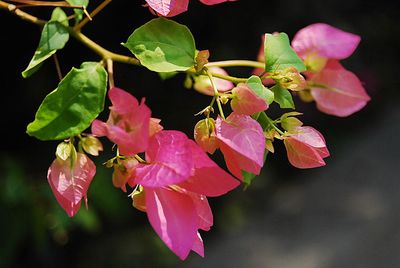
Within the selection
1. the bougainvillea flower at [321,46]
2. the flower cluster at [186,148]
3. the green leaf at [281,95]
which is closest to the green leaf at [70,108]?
the flower cluster at [186,148]

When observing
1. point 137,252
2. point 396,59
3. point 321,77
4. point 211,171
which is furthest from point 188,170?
point 396,59

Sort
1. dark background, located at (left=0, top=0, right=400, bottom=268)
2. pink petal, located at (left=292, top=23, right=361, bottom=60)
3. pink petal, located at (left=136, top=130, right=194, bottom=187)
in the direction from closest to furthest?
1. pink petal, located at (left=136, top=130, right=194, bottom=187)
2. pink petal, located at (left=292, top=23, right=361, bottom=60)
3. dark background, located at (left=0, top=0, right=400, bottom=268)

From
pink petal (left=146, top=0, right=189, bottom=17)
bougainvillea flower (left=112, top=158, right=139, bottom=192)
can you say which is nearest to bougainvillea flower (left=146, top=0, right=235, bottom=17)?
pink petal (left=146, top=0, right=189, bottom=17)

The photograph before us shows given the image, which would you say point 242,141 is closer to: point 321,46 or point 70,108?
point 70,108

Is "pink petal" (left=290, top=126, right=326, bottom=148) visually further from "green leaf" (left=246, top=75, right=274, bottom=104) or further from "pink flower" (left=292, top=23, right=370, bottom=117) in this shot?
"pink flower" (left=292, top=23, right=370, bottom=117)

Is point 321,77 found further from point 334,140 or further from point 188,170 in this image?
point 334,140

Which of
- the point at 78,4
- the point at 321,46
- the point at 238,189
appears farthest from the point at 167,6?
the point at 238,189

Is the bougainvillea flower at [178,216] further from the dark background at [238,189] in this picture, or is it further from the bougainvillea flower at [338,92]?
the dark background at [238,189]
